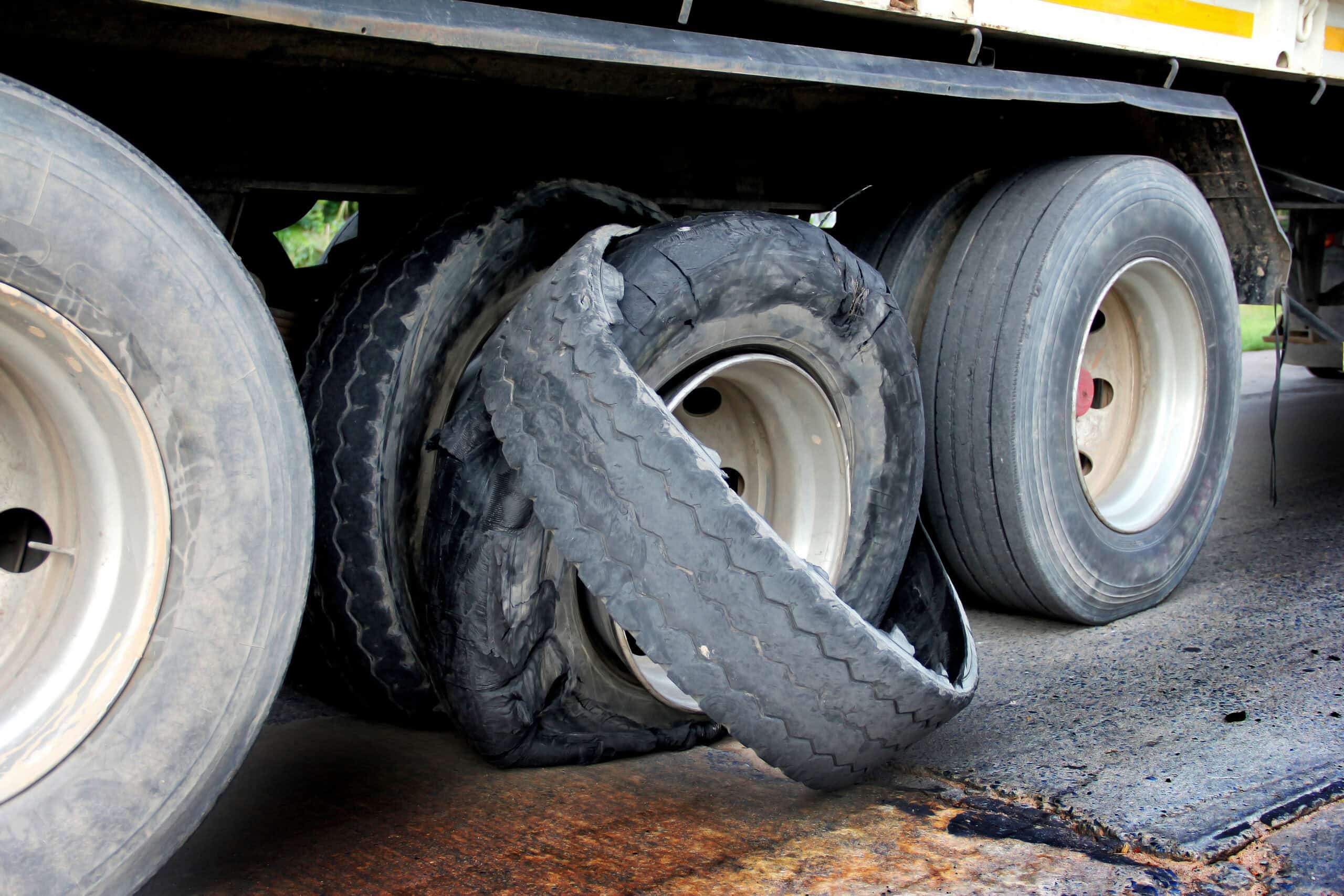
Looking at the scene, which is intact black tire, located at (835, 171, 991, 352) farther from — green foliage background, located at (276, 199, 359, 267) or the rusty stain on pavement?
green foliage background, located at (276, 199, 359, 267)

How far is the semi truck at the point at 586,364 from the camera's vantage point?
1524mm

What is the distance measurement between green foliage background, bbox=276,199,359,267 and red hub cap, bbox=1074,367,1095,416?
604cm

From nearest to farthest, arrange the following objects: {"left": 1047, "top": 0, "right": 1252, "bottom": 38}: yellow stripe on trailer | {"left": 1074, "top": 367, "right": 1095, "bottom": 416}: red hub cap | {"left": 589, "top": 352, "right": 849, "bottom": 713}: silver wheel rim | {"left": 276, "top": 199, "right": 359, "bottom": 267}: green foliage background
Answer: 1. {"left": 589, "top": 352, "right": 849, "bottom": 713}: silver wheel rim
2. {"left": 1047, "top": 0, "right": 1252, "bottom": 38}: yellow stripe on trailer
3. {"left": 1074, "top": 367, "right": 1095, "bottom": 416}: red hub cap
4. {"left": 276, "top": 199, "right": 359, "bottom": 267}: green foliage background

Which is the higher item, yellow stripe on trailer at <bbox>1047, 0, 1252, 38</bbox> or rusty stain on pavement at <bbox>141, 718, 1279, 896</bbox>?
yellow stripe on trailer at <bbox>1047, 0, 1252, 38</bbox>

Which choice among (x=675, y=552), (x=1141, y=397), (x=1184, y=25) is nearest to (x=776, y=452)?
(x=675, y=552)

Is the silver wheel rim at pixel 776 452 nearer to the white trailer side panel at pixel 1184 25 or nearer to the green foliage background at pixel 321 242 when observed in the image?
the white trailer side panel at pixel 1184 25

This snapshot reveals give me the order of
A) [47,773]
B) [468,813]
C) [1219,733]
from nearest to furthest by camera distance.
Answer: [47,773] → [468,813] → [1219,733]

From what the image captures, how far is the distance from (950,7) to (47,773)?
6.98 ft

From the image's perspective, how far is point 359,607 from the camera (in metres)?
2.21

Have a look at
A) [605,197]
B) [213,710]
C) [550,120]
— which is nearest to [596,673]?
[213,710]

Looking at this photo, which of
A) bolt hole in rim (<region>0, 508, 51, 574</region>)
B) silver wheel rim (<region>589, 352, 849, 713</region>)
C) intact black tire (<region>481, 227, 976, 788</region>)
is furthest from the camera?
silver wheel rim (<region>589, 352, 849, 713</region>)

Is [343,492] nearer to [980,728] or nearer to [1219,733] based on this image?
[980,728]

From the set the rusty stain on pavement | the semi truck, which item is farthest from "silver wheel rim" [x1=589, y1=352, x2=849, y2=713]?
the rusty stain on pavement

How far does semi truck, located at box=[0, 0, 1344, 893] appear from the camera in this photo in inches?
60.0
